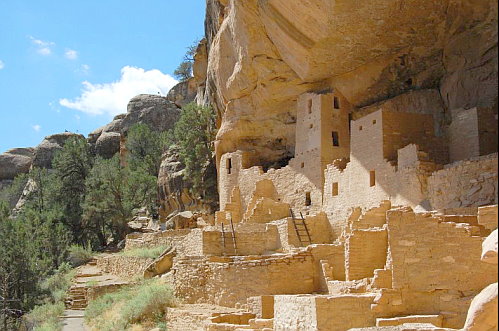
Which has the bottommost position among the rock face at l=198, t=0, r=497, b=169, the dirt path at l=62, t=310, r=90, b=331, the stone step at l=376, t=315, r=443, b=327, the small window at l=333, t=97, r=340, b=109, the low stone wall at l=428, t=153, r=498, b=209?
the dirt path at l=62, t=310, r=90, b=331

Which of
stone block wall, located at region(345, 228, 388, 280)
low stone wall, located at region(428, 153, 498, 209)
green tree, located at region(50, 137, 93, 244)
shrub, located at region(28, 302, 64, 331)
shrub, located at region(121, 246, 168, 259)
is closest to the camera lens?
stone block wall, located at region(345, 228, 388, 280)

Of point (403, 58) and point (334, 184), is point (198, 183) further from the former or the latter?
point (403, 58)

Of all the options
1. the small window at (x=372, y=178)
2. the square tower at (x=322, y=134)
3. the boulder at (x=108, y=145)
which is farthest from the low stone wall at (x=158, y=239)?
the boulder at (x=108, y=145)

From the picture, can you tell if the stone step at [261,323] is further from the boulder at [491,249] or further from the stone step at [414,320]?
the boulder at [491,249]

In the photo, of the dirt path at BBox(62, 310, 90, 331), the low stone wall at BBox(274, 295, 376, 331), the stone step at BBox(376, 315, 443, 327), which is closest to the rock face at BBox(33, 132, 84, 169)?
the dirt path at BBox(62, 310, 90, 331)

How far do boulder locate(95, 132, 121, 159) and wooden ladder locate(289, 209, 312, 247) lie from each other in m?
28.0

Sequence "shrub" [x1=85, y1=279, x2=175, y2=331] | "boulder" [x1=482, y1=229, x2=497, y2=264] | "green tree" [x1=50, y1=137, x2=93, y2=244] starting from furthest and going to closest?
1. "green tree" [x1=50, y1=137, x2=93, y2=244]
2. "shrub" [x1=85, y1=279, x2=175, y2=331]
3. "boulder" [x1=482, y1=229, x2=497, y2=264]

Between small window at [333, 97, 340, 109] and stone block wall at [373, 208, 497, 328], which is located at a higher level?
small window at [333, 97, 340, 109]

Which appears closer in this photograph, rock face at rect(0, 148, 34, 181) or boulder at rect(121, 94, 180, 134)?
boulder at rect(121, 94, 180, 134)

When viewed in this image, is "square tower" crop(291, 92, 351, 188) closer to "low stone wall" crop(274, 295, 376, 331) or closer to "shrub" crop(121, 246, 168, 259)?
"shrub" crop(121, 246, 168, 259)

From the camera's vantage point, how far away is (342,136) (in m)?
23.2

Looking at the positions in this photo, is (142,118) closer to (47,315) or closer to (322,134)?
(322,134)

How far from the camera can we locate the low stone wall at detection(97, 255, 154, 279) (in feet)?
76.5

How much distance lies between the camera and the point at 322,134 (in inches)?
898
